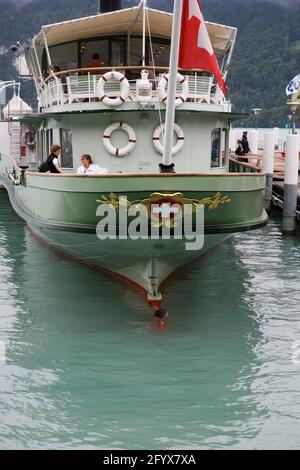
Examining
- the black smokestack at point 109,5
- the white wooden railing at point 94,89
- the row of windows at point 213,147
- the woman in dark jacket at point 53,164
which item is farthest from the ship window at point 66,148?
the black smokestack at point 109,5

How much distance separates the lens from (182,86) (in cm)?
1342

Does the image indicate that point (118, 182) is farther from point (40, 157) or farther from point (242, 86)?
point (242, 86)

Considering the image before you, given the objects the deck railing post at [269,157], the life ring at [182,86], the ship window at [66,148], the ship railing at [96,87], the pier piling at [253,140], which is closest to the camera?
the life ring at [182,86]

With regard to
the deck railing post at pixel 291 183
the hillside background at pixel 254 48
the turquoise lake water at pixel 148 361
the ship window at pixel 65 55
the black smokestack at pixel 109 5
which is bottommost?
the turquoise lake water at pixel 148 361

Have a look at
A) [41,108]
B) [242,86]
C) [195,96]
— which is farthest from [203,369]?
[242,86]

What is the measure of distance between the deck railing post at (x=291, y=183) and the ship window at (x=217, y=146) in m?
4.66

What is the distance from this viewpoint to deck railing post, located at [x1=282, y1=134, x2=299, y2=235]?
19125mm

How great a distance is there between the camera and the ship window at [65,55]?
15.3 metres

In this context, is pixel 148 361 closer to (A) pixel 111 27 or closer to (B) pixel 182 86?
(B) pixel 182 86

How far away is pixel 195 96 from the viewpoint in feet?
45.2

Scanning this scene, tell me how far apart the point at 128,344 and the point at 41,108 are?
28.7 feet

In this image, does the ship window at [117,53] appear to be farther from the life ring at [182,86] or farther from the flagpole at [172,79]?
the flagpole at [172,79]

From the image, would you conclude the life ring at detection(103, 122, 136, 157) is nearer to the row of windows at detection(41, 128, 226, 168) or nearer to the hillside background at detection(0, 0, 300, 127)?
the row of windows at detection(41, 128, 226, 168)
